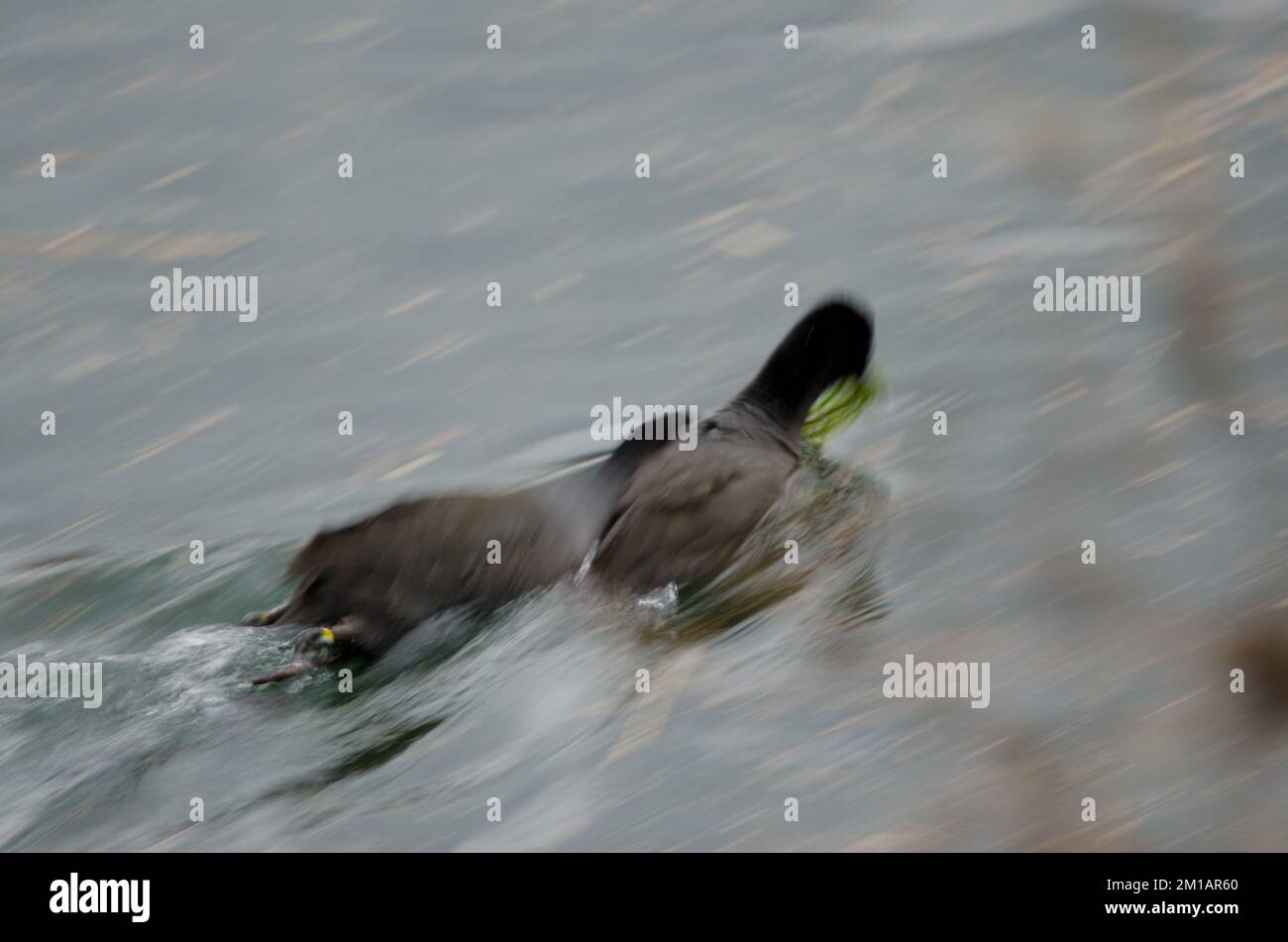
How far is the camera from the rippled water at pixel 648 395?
4496 mm

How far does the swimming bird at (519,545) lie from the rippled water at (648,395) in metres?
0.12

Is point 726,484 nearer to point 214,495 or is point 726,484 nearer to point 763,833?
point 763,833

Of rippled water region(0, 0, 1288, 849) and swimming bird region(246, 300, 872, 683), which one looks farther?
swimming bird region(246, 300, 872, 683)

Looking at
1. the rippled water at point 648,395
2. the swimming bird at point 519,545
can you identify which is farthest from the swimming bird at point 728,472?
the rippled water at point 648,395

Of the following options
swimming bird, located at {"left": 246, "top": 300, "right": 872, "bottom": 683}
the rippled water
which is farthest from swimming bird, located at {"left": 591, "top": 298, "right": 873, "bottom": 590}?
the rippled water

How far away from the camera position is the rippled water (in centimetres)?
450

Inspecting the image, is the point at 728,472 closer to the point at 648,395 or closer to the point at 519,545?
the point at 519,545

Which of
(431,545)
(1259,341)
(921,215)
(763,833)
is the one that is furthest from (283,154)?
(763,833)

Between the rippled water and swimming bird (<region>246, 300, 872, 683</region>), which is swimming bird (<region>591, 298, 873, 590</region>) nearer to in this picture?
swimming bird (<region>246, 300, 872, 683</region>)

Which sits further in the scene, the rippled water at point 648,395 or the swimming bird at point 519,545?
the swimming bird at point 519,545

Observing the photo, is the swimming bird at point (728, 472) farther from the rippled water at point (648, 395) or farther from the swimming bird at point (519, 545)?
the rippled water at point (648, 395)

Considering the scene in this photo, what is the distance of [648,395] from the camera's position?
715 cm

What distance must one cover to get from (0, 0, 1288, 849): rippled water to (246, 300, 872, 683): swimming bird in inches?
4.7

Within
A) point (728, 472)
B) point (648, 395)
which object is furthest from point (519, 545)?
point (648, 395)
